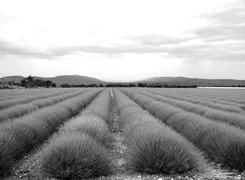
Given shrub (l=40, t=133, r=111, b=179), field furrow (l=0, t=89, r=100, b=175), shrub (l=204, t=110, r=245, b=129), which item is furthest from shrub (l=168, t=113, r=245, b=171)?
field furrow (l=0, t=89, r=100, b=175)

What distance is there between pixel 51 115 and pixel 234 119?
6070mm

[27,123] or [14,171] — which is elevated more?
[27,123]

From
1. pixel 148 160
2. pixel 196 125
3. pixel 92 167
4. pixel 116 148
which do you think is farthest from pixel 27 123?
pixel 196 125

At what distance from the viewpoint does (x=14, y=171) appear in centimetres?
446

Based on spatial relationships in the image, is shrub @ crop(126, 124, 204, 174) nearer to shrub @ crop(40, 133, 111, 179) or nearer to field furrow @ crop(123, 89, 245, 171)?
shrub @ crop(40, 133, 111, 179)

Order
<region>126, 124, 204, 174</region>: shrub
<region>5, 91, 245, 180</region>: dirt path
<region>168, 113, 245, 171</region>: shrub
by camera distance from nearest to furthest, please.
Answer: <region>5, 91, 245, 180</region>: dirt path, <region>126, 124, 204, 174</region>: shrub, <region>168, 113, 245, 171</region>: shrub

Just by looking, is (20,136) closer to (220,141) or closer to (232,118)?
(220,141)

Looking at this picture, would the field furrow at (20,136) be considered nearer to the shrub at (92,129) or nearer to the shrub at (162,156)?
the shrub at (92,129)

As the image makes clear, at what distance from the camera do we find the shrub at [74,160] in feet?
13.2

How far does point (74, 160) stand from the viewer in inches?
162

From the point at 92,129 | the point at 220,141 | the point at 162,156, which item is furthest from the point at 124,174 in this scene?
the point at 220,141

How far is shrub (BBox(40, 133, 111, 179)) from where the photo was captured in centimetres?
403

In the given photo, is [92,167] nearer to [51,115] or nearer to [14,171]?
[14,171]

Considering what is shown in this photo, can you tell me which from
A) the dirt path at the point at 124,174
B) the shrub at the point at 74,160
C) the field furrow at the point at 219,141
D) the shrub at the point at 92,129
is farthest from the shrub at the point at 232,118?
the shrub at the point at 74,160
